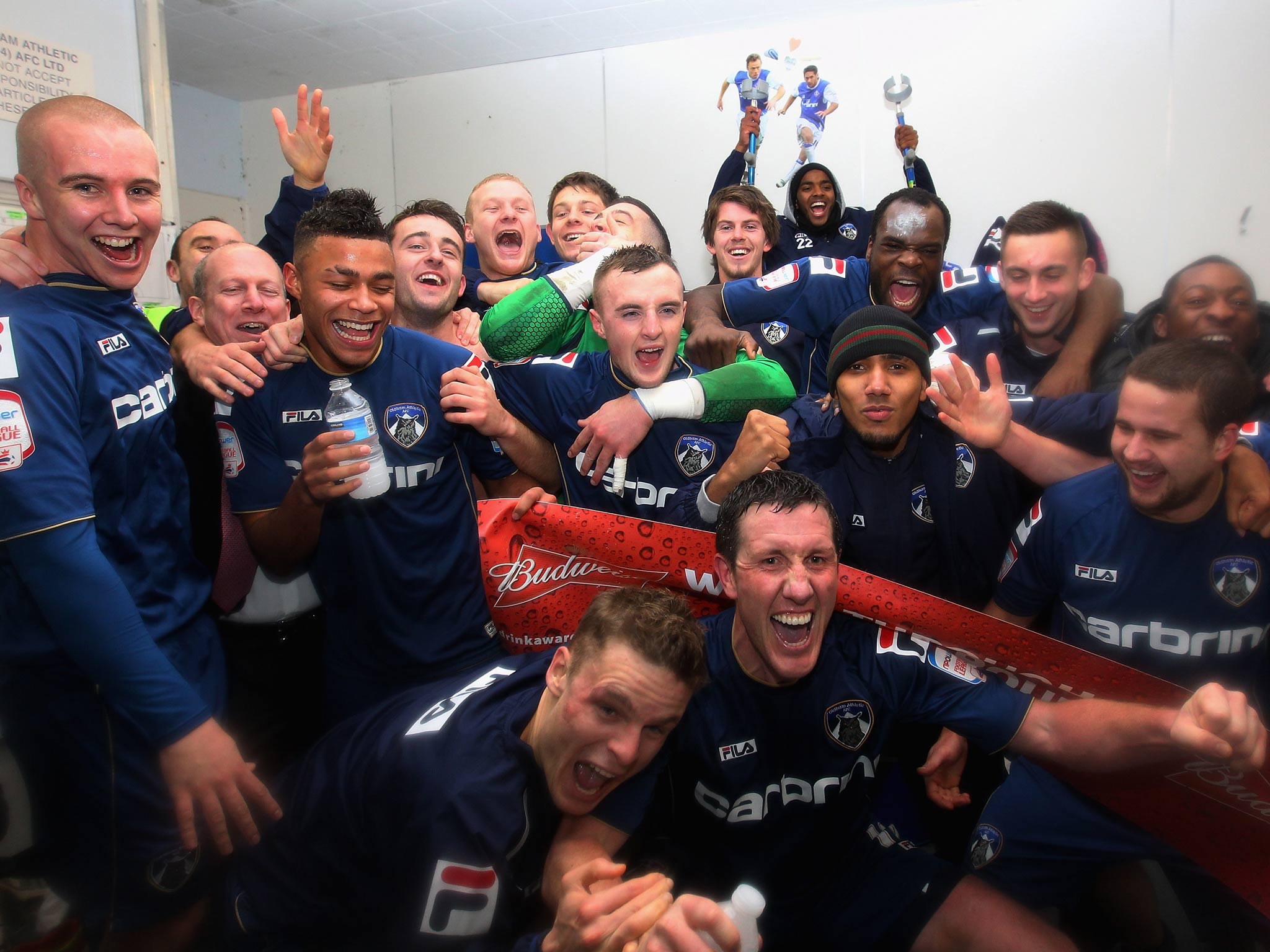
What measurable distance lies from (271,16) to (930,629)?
6.27 metres

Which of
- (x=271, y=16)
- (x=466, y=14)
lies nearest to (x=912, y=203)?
(x=466, y=14)

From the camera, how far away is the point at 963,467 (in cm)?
217

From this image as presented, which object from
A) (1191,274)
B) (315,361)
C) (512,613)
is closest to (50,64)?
(315,361)

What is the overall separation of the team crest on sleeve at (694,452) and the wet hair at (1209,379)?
44.5 inches

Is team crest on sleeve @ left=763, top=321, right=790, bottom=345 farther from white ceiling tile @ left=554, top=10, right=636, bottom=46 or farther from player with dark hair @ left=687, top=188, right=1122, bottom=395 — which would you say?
white ceiling tile @ left=554, top=10, right=636, bottom=46

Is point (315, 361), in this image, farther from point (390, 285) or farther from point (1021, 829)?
point (1021, 829)

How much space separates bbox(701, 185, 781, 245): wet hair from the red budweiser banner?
191cm

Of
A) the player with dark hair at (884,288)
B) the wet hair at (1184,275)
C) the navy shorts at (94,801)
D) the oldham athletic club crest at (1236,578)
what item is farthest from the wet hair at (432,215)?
the oldham athletic club crest at (1236,578)

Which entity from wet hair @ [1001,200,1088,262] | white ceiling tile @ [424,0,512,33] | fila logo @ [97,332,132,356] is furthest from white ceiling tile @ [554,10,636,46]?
fila logo @ [97,332,132,356]

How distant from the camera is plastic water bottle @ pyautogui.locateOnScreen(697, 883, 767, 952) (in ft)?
3.67

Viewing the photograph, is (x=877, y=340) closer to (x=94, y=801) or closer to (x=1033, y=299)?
(x=1033, y=299)

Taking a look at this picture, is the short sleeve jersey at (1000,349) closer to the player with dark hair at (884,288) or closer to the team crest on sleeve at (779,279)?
the player with dark hair at (884,288)

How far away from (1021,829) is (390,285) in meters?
2.31

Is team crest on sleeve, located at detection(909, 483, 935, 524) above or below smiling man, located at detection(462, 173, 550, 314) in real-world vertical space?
below
